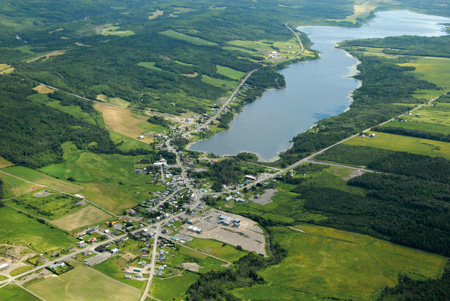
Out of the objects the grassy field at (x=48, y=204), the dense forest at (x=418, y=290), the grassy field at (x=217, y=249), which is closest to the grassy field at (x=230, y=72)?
the grassy field at (x=48, y=204)

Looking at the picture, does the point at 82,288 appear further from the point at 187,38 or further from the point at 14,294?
the point at 187,38

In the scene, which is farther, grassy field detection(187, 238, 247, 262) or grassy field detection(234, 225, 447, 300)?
grassy field detection(187, 238, 247, 262)

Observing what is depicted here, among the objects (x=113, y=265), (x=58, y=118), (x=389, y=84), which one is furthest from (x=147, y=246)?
(x=389, y=84)

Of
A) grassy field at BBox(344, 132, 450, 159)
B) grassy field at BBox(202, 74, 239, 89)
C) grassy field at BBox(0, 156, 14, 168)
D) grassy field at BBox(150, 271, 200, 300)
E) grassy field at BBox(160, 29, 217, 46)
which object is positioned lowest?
grassy field at BBox(150, 271, 200, 300)

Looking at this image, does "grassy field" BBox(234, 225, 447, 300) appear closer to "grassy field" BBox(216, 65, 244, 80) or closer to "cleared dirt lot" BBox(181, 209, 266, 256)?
"cleared dirt lot" BBox(181, 209, 266, 256)

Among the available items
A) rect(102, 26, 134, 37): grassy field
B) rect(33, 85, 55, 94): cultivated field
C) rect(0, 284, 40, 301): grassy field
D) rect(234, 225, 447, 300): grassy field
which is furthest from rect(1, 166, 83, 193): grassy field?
rect(102, 26, 134, 37): grassy field

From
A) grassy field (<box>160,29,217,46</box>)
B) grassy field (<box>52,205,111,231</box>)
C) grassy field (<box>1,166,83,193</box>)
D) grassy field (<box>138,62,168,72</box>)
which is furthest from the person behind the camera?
grassy field (<box>160,29,217,46</box>)

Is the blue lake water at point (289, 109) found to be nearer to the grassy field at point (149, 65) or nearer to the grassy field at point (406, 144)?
the grassy field at point (406, 144)

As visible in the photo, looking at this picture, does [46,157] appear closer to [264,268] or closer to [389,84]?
[264,268]
